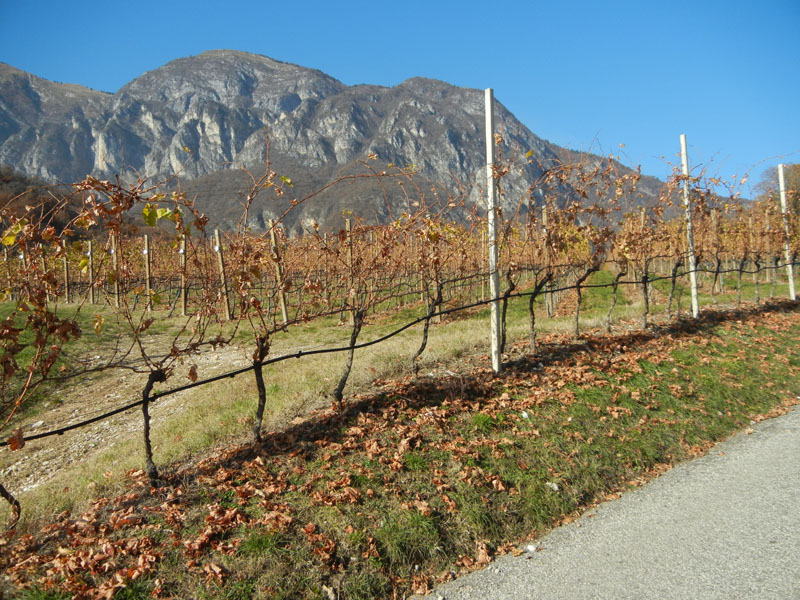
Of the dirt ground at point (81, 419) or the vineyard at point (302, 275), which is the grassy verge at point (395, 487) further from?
the dirt ground at point (81, 419)

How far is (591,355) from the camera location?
731 centimetres

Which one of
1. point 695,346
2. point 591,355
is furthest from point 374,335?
point 695,346

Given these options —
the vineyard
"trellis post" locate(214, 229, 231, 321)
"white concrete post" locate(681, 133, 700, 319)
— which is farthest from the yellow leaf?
"white concrete post" locate(681, 133, 700, 319)

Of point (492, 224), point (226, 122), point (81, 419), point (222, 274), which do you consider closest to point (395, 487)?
point (492, 224)

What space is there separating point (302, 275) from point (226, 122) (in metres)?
154

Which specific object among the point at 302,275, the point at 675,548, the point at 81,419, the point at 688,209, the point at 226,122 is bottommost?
the point at 675,548

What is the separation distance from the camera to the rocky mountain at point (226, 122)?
135 meters

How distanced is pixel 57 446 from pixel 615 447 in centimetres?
679

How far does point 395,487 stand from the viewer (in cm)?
411

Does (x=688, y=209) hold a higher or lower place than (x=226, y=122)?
lower

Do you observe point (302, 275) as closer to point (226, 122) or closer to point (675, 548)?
point (675, 548)

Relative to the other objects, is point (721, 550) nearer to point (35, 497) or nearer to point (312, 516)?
point (312, 516)

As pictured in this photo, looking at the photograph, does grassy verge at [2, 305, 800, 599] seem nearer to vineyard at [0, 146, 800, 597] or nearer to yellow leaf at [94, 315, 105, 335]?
vineyard at [0, 146, 800, 597]

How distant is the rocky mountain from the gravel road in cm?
11749
